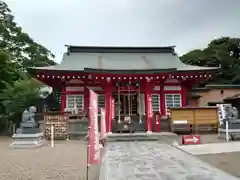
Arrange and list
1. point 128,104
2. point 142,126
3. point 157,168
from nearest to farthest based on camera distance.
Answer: point 157,168 < point 142,126 < point 128,104

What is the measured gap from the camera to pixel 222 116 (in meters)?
10.8

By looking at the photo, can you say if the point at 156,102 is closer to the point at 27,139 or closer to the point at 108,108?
the point at 108,108

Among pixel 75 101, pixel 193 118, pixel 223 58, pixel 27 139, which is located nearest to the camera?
pixel 27 139

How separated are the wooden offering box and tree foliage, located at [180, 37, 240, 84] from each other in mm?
16968

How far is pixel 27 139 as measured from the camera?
374 inches

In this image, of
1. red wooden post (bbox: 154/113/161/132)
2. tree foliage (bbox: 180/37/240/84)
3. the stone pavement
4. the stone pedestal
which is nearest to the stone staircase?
red wooden post (bbox: 154/113/161/132)

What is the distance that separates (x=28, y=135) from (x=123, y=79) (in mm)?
5871

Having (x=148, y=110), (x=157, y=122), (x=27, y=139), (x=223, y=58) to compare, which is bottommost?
(x=27, y=139)

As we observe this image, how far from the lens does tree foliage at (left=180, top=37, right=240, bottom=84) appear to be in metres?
29.7

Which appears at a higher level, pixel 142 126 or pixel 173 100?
pixel 173 100

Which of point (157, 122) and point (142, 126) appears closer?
point (157, 122)

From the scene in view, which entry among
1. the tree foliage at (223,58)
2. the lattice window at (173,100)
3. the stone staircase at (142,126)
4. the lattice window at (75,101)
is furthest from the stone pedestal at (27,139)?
the tree foliage at (223,58)

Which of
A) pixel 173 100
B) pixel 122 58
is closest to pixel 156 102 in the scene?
pixel 173 100

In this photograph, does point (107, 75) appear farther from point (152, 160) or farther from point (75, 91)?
point (152, 160)
